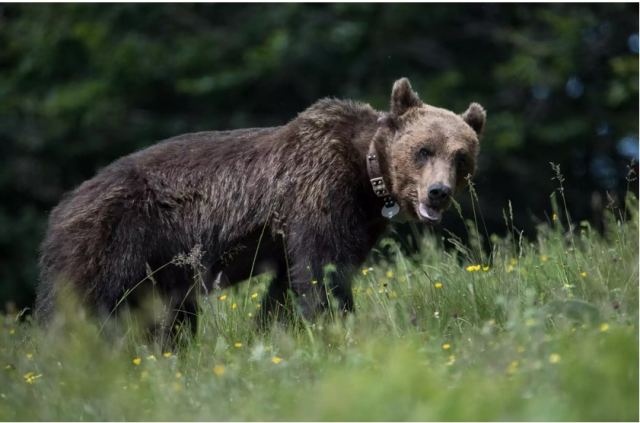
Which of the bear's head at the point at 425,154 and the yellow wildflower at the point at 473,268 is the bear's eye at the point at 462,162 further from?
the yellow wildflower at the point at 473,268

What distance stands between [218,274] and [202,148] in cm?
84

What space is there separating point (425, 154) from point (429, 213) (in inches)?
15.0

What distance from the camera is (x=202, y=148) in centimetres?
741

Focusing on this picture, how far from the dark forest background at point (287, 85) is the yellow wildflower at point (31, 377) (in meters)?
10.8

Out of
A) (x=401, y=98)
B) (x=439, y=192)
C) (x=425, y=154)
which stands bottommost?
(x=439, y=192)

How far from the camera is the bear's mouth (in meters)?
6.93

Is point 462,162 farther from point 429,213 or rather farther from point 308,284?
point 308,284

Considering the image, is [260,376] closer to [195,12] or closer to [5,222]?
[5,222]

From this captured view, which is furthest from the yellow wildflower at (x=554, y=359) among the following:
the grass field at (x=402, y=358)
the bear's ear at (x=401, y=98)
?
the bear's ear at (x=401, y=98)

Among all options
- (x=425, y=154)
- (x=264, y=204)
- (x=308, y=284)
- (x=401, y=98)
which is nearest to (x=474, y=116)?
(x=401, y=98)

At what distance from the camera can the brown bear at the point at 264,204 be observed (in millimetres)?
6883

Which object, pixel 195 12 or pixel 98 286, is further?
pixel 195 12

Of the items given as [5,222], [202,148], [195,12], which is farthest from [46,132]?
[202,148]

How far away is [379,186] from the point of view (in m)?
7.07
